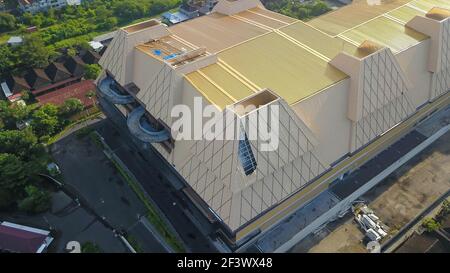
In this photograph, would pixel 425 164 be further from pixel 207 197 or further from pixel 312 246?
pixel 207 197

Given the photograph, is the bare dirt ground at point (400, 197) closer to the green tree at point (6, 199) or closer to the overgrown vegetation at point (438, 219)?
the overgrown vegetation at point (438, 219)

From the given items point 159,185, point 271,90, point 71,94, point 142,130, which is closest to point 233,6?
point 271,90

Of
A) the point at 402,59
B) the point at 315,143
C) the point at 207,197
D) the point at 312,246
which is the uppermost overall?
the point at 402,59

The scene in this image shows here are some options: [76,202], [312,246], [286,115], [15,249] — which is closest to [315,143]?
[286,115]

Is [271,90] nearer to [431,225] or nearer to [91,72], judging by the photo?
[431,225]

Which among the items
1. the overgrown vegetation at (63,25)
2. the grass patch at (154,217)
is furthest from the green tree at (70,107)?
the overgrown vegetation at (63,25)

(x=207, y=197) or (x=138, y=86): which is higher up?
(x=138, y=86)
